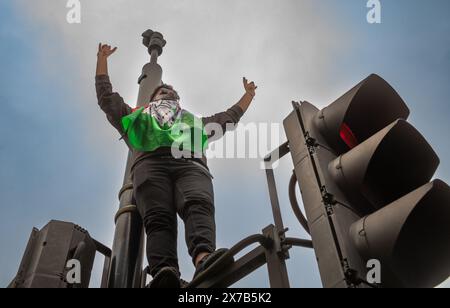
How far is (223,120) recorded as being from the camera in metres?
5.09

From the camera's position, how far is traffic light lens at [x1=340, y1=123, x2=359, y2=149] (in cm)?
272

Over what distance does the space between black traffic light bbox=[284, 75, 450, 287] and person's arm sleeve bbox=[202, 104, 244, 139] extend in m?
2.15

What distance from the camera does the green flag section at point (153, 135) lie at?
429 cm

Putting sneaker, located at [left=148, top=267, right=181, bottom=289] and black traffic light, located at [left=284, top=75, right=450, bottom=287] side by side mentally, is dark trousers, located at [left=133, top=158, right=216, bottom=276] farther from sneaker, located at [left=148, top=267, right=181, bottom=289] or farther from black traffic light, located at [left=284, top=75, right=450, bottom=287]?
black traffic light, located at [left=284, top=75, right=450, bottom=287]

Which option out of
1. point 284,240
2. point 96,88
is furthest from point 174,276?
point 96,88

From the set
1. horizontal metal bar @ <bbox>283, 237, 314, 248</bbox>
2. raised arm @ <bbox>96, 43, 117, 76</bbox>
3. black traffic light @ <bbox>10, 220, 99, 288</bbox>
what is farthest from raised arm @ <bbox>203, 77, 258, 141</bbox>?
horizontal metal bar @ <bbox>283, 237, 314, 248</bbox>

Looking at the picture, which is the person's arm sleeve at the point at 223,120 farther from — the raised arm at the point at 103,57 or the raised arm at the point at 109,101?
the raised arm at the point at 103,57

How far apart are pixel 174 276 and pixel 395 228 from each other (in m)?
1.54

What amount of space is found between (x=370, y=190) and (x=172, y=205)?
1.87 metres

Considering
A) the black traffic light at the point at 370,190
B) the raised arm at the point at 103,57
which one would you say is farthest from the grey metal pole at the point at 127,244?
the black traffic light at the point at 370,190
